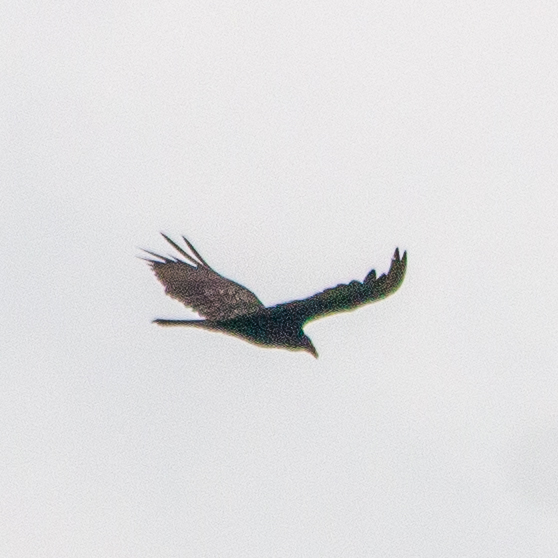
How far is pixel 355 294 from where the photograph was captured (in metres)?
17.0

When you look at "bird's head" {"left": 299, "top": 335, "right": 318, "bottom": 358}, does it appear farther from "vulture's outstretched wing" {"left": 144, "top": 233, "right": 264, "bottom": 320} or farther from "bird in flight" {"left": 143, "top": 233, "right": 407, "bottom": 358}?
"vulture's outstretched wing" {"left": 144, "top": 233, "right": 264, "bottom": 320}

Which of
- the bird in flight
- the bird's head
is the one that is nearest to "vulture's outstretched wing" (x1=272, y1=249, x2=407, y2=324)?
the bird in flight

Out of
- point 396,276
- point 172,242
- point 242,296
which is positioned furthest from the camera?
point 172,242

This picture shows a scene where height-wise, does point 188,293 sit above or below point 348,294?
above

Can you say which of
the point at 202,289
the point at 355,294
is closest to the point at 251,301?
the point at 202,289

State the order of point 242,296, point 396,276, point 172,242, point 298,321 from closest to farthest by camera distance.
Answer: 1. point 396,276
2. point 298,321
3. point 242,296
4. point 172,242

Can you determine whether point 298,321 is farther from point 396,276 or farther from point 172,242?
point 172,242

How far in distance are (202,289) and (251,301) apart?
953 mm

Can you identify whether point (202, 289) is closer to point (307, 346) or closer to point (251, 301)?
point (251, 301)

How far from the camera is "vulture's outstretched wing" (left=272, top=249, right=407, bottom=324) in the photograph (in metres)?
16.8

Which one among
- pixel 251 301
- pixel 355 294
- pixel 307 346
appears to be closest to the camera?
pixel 355 294

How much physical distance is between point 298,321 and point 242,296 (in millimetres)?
2104

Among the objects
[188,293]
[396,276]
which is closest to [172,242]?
[188,293]

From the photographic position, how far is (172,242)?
2162 centimetres
